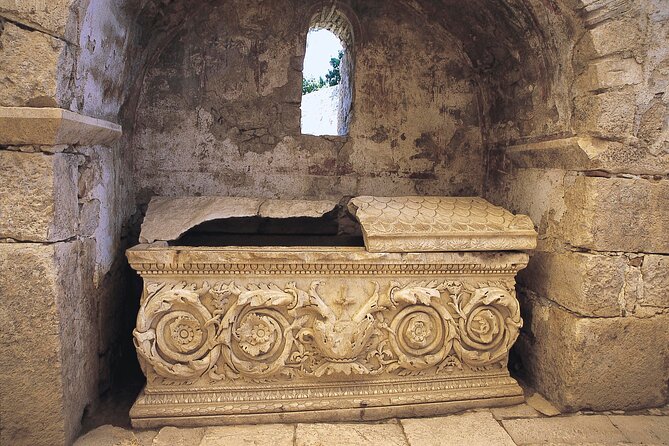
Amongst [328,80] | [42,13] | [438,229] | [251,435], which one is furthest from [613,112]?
[328,80]

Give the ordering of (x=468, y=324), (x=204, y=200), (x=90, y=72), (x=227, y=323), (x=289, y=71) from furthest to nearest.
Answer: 1. (x=289, y=71)
2. (x=204, y=200)
3. (x=468, y=324)
4. (x=227, y=323)
5. (x=90, y=72)

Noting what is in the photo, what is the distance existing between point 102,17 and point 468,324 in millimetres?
2475

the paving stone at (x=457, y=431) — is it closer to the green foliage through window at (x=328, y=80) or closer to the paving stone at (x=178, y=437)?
the paving stone at (x=178, y=437)

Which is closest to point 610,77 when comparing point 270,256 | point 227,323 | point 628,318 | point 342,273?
point 628,318

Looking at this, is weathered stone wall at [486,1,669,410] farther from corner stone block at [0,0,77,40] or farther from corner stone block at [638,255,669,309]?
corner stone block at [0,0,77,40]

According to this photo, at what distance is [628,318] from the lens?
2.37m

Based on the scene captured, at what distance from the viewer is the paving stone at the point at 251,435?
212 cm

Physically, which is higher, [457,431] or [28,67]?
[28,67]

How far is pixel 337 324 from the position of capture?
7.68ft

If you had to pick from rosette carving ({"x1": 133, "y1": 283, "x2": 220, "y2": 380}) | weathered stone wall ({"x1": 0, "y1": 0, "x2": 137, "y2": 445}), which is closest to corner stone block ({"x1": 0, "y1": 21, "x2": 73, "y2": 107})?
weathered stone wall ({"x1": 0, "y1": 0, "x2": 137, "y2": 445})

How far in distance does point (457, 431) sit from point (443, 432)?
0.25 feet

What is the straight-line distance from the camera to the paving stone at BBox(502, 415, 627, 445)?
2211mm

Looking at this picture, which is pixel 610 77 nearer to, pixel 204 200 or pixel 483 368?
pixel 483 368

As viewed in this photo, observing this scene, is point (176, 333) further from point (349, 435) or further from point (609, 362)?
point (609, 362)
